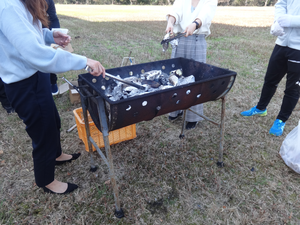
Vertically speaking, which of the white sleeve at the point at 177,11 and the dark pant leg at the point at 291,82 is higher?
the white sleeve at the point at 177,11

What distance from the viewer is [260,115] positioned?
3488mm

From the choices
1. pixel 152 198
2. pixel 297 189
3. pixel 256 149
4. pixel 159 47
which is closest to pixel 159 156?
pixel 152 198

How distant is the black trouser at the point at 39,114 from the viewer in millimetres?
1502

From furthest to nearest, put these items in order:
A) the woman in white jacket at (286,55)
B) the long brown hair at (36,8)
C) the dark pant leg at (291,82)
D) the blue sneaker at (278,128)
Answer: the blue sneaker at (278,128), the dark pant leg at (291,82), the woman in white jacket at (286,55), the long brown hair at (36,8)

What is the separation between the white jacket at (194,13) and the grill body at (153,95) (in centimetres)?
49

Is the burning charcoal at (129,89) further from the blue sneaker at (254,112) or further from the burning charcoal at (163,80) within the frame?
the blue sneaker at (254,112)

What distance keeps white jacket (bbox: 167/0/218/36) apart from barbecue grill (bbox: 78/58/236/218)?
505mm

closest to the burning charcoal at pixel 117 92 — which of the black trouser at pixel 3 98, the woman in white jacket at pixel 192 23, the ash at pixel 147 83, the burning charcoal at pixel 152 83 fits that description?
the ash at pixel 147 83

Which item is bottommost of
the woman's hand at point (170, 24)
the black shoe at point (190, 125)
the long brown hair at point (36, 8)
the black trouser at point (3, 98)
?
the black shoe at point (190, 125)

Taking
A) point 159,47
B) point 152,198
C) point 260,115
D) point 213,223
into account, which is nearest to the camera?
point 213,223

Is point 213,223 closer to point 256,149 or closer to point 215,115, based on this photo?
point 256,149

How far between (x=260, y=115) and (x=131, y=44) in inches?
248

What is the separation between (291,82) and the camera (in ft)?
8.82

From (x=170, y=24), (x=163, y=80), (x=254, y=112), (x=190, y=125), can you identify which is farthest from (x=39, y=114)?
(x=254, y=112)
